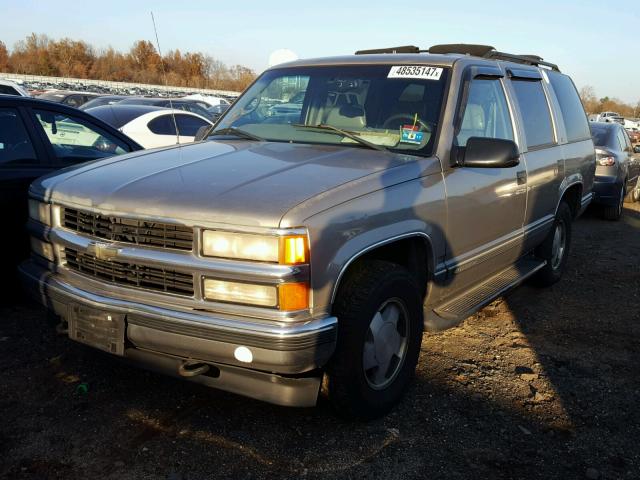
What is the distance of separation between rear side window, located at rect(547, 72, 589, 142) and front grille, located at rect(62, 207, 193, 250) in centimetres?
427

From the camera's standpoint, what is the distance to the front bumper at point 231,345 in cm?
259

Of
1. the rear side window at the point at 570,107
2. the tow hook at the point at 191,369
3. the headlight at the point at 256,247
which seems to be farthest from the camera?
the rear side window at the point at 570,107

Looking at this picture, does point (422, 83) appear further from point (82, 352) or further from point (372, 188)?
point (82, 352)

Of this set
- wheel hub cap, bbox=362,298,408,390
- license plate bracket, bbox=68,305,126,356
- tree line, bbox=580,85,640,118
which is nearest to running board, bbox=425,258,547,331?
Result: wheel hub cap, bbox=362,298,408,390

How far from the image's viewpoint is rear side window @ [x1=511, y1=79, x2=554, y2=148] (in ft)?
15.8

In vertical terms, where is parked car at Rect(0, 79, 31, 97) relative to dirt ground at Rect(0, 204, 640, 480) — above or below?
above

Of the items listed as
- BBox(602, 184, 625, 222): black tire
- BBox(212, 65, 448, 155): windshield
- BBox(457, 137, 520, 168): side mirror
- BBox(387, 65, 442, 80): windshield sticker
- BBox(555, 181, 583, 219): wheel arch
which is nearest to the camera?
BBox(457, 137, 520, 168): side mirror

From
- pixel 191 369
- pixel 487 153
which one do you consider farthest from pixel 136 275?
pixel 487 153

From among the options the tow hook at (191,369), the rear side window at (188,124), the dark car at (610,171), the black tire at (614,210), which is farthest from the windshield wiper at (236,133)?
the black tire at (614,210)

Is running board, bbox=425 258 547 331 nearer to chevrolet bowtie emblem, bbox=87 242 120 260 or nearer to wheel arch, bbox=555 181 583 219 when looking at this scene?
wheel arch, bbox=555 181 583 219

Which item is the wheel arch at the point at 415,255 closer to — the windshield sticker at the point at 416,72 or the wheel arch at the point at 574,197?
the windshield sticker at the point at 416,72

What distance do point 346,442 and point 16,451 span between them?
1596mm

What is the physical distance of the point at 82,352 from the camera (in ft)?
13.0

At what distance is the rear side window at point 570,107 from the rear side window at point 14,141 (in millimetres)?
4600
